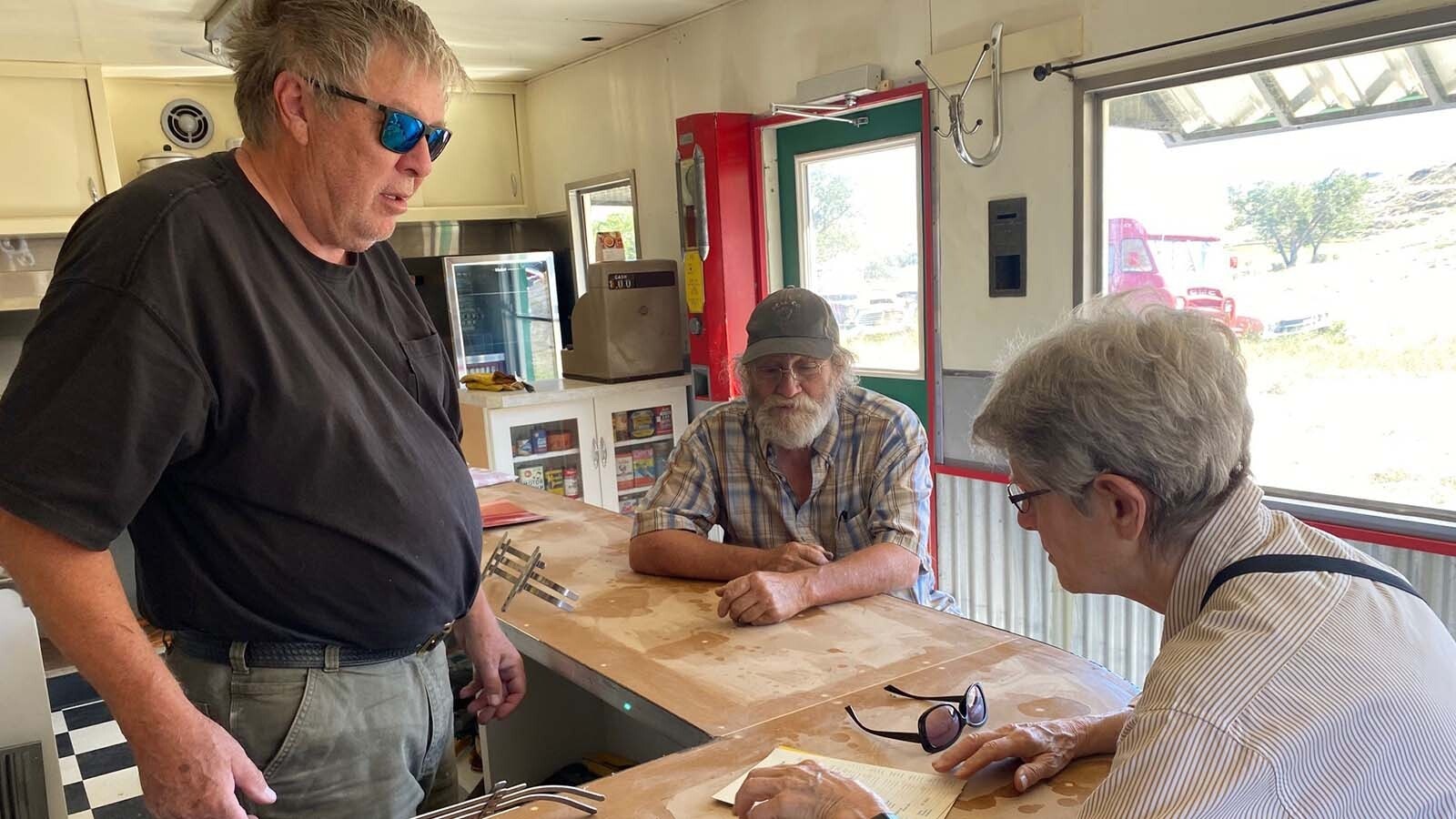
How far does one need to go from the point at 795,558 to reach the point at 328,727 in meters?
0.95

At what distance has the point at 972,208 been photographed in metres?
3.21

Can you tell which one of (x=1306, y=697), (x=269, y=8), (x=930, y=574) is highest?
(x=269, y=8)

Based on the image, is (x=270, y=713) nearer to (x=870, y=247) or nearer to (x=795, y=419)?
(x=795, y=419)

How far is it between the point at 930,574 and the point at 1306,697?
1359mm

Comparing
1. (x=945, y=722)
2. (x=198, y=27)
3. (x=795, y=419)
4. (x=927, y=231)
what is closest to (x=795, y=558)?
(x=795, y=419)

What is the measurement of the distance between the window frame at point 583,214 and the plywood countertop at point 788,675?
3.17 metres

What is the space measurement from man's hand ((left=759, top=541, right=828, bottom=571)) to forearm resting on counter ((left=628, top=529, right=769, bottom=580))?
0.03m

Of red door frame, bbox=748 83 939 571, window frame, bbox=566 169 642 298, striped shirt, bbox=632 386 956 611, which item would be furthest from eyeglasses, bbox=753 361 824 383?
window frame, bbox=566 169 642 298

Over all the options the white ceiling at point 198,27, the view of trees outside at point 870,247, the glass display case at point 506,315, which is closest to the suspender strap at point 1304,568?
the view of trees outside at point 870,247

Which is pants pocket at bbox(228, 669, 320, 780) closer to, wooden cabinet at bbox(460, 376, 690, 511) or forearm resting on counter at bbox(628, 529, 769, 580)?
forearm resting on counter at bbox(628, 529, 769, 580)

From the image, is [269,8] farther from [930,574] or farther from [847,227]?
[847,227]

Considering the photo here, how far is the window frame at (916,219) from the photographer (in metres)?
3.50

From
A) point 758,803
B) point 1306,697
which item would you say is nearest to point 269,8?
point 758,803

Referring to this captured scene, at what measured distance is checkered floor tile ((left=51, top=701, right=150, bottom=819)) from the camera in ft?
9.81
